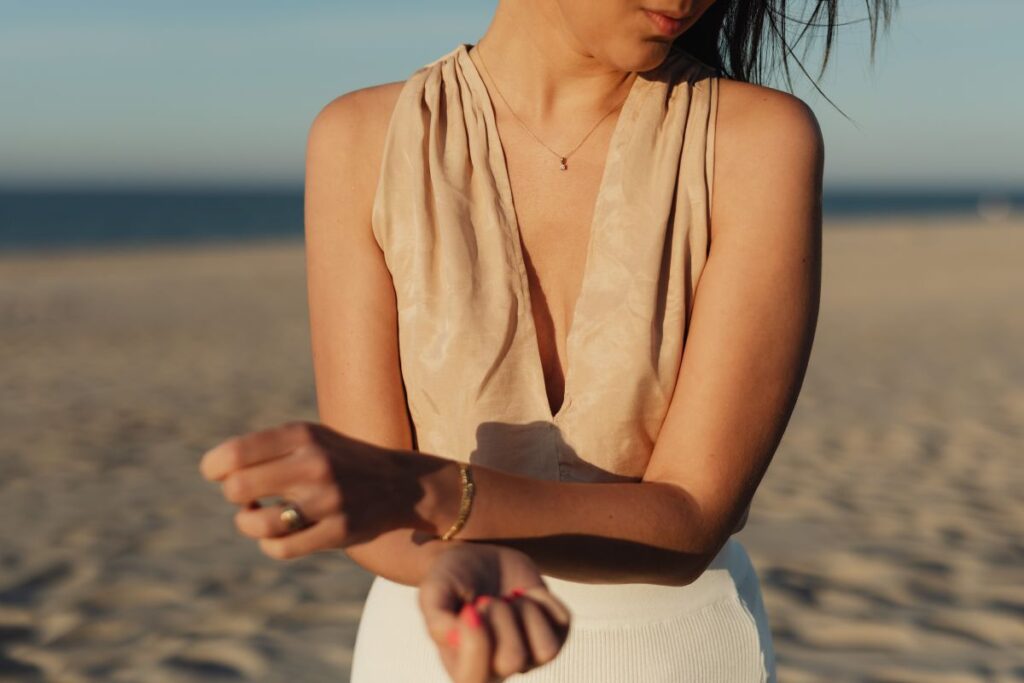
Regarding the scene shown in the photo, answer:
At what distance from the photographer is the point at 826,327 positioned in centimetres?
1496

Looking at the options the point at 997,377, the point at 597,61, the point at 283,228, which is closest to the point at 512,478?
the point at 597,61

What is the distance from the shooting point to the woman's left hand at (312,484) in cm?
104

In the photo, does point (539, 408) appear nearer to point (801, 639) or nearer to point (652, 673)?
point (652, 673)

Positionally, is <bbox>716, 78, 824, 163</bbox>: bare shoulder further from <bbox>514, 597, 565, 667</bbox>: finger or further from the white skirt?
<bbox>514, 597, 565, 667</bbox>: finger

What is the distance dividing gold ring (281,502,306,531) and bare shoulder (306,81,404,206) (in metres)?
0.75

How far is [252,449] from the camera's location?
104 centimetres

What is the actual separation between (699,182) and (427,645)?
815 mm

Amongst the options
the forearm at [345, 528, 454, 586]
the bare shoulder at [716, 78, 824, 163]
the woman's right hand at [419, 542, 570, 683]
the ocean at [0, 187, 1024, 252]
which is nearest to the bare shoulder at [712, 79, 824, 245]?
the bare shoulder at [716, 78, 824, 163]

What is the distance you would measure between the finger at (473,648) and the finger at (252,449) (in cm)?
24

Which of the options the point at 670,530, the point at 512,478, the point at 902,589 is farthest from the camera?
the point at 902,589

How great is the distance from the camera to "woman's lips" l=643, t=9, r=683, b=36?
5.18ft

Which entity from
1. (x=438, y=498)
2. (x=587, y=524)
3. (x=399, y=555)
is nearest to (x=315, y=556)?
(x=399, y=555)

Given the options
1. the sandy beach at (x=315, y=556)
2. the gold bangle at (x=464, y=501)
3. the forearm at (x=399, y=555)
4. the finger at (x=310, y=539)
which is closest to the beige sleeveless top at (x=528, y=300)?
the forearm at (x=399, y=555)

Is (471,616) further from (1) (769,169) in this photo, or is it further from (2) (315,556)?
(2) (315,556)
